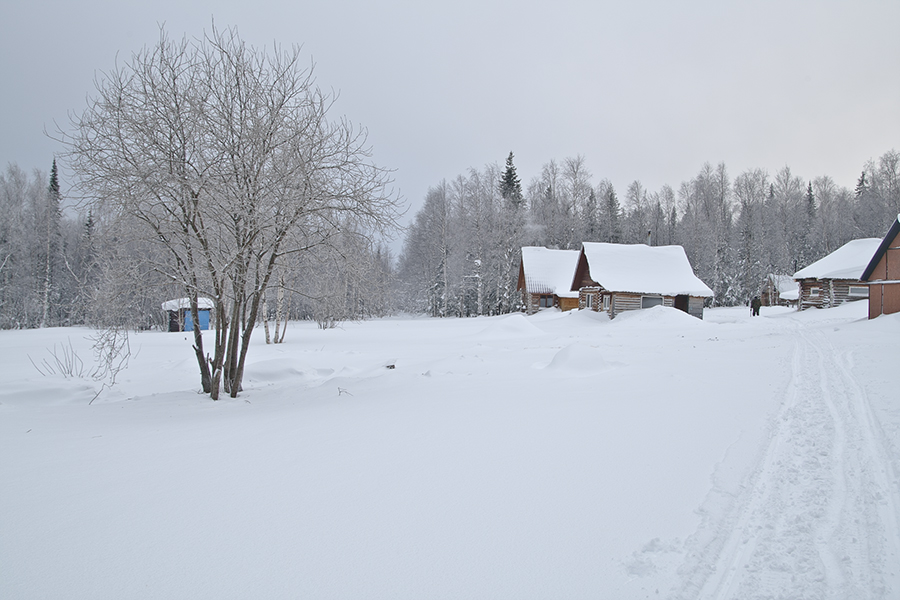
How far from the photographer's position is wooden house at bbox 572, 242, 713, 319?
2905 centimetres

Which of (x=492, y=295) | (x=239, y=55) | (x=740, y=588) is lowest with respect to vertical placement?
(x=740, y=588)

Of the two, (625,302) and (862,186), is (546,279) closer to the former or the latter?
(625,302)

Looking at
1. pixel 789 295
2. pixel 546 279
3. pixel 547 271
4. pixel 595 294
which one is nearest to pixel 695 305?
pixel 595 294

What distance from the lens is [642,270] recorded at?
101ft

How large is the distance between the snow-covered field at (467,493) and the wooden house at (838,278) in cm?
2887

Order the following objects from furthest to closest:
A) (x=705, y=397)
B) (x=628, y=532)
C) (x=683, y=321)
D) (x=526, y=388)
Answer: (x=683, y=321) → (x=526, y=388) → (x=705, y=397) → (x=628, y=532)

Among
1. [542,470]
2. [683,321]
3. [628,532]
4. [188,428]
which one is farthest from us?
[683,321]

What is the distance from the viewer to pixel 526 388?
7.71 meters

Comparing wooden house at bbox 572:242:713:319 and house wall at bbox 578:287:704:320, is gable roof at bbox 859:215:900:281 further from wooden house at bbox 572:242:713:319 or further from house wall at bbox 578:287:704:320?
house wall at bbox 578:287:704:320

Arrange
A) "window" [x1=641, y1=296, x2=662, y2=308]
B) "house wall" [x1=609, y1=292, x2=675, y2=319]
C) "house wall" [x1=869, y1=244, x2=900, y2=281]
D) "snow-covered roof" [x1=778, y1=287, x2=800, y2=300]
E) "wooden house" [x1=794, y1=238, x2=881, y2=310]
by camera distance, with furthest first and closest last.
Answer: "snow-covered roof" [x1=778, y1=287, x2=800, y2=300], "window" [x1=641, y1=296, x2=662, y2=308], "wooden house" [x1=794, y1=238, x2=881, y2=310], "house wall" [x1=609, y1=292, x2=675, y2=319], "house wall" [x1=869, y1=244, x2=900, y2=281]

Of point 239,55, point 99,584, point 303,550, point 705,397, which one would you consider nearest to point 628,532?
point 303,550

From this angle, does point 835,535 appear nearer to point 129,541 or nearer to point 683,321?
point 129,541

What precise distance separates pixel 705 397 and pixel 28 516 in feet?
25.9

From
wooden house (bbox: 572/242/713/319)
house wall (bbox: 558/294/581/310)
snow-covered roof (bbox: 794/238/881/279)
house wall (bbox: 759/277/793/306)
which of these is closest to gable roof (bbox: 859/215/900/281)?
wooden house (bbox: 572/242/713/319)
